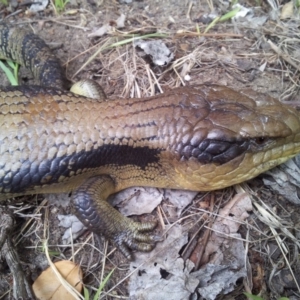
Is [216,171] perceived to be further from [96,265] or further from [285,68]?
[285,68]

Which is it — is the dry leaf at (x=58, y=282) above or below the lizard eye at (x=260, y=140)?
below

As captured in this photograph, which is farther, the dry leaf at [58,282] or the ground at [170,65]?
the ground at [170,65]

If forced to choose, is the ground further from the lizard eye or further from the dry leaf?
the lizard eye

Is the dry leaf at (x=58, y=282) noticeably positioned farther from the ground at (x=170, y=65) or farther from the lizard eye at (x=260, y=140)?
the lizard eye at (x=260, y=140)

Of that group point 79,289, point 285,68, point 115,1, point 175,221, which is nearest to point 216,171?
point 175,221

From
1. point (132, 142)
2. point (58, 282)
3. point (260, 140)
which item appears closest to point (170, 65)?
point (132, 142)

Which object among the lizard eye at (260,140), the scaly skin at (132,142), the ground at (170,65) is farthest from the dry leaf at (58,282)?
the lizard eye at (260,140)

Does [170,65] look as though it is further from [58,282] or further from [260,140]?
[58,282]
